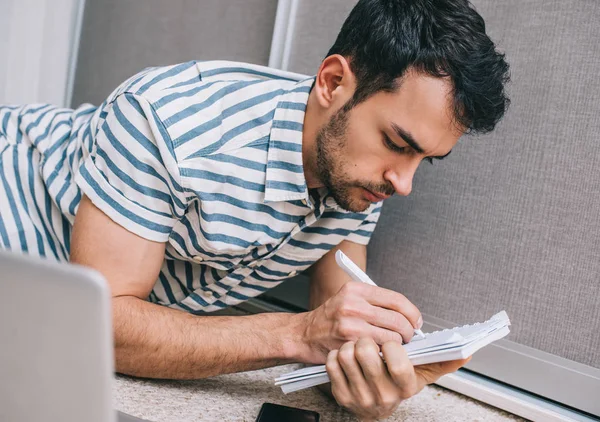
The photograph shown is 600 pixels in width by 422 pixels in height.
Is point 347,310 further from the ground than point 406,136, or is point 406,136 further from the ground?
point 406,136

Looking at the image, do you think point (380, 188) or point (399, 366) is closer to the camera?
point (399, 366)

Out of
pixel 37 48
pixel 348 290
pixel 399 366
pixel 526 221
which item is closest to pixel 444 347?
pixel 399 366

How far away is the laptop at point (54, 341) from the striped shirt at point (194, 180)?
46cm

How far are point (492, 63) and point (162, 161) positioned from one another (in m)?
0.51

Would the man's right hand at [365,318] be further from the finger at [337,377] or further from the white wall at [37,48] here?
the white wall at [37,48]

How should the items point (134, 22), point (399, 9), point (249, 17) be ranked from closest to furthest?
point (399, 9) → point (249, 17) → point (134, 22)

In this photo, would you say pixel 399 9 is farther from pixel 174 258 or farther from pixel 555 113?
pixel 174 258

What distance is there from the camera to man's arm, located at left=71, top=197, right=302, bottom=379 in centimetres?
78

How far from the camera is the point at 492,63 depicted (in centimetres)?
86

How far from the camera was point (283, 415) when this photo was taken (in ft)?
2.35

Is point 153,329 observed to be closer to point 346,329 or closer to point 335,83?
point 346,329

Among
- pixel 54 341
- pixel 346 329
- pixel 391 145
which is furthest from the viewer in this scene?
pixel 391 145

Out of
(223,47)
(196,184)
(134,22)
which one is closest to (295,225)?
(196,184)

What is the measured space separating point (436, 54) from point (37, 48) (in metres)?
Answer: 1.20
